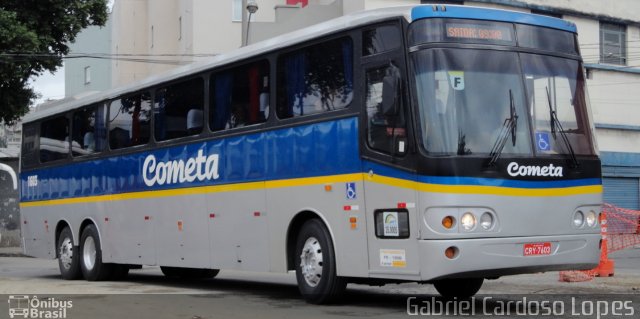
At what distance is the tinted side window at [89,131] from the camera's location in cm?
1877

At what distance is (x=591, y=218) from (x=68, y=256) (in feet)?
37.1

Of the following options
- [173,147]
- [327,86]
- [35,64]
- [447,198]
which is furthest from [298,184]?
[35,64]

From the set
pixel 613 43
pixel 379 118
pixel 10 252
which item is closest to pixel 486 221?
pixel 379 118

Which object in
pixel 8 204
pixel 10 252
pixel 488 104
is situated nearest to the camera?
pixel 488 104

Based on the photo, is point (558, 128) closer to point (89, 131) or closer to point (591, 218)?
point (591, 218)

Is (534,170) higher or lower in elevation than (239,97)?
lower

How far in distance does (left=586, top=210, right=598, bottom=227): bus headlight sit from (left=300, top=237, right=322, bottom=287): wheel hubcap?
3.24 m

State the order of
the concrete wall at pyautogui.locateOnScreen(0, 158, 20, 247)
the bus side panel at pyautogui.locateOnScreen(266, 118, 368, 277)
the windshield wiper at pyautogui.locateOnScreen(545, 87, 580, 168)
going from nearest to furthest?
the windshield wiper at pyautogui.locateOnScreen(545, 87, 580, 168), the bus side panel at pyautogui.locateOnScreen(266, 118, 368, 277), the concrete wall at pyautogui.locateOnScreen(0, 158, 20, 247)

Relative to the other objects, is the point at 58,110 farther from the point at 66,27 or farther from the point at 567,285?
the point at 567,285

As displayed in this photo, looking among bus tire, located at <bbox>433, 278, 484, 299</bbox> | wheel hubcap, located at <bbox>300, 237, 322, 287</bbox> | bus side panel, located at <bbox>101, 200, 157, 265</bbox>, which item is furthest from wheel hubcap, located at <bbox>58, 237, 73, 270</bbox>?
bus tire, located at <bbox>433, 278, 484, 299</bbox>

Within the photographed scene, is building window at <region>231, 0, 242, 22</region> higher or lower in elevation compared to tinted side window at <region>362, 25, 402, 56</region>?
higher

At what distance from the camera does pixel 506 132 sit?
11.1 m

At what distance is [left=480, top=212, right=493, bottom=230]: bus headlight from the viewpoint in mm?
10805

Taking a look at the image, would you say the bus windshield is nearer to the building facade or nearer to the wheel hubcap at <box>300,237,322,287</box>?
the wheel hubcap at <box>300,237,322,287</box>
